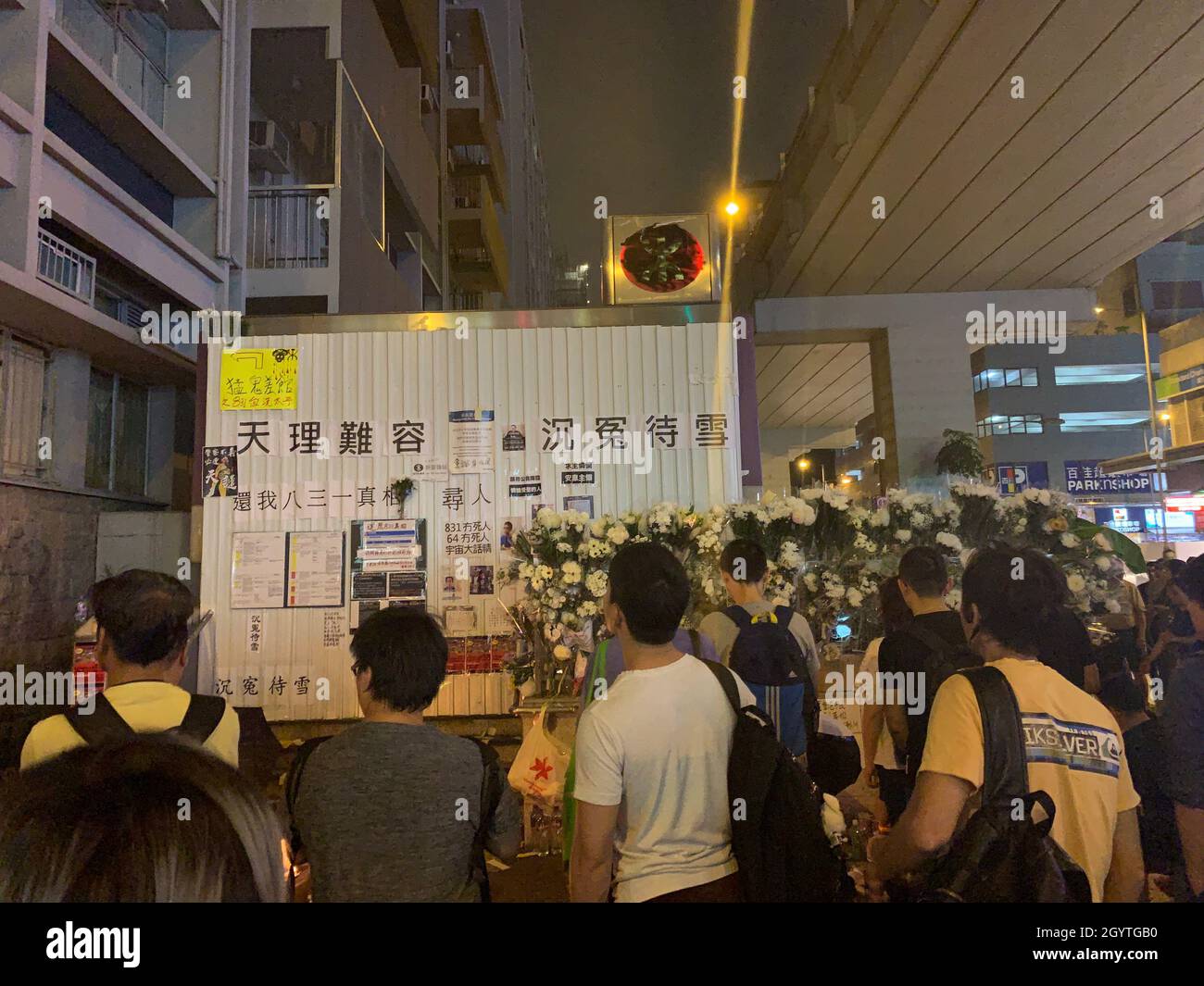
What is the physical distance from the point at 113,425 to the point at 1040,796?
936cm

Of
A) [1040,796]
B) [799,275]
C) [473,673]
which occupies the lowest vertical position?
[473,673]

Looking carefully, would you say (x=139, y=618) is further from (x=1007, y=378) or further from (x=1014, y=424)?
(x=1007, y=378)

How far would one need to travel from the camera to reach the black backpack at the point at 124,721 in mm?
1901

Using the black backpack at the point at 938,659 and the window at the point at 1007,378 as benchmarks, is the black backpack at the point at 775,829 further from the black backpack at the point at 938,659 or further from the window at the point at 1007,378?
the window at the point at 1007,378

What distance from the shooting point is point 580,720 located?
1982mm

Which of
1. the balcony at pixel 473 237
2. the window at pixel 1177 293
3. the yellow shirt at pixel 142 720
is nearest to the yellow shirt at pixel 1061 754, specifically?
the yellow shirt at pixel 142 720

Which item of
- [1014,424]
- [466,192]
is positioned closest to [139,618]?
[466,192]

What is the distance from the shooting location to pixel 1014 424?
131ft

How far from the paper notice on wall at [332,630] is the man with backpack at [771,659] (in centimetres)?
401

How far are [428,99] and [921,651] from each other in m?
17.2
